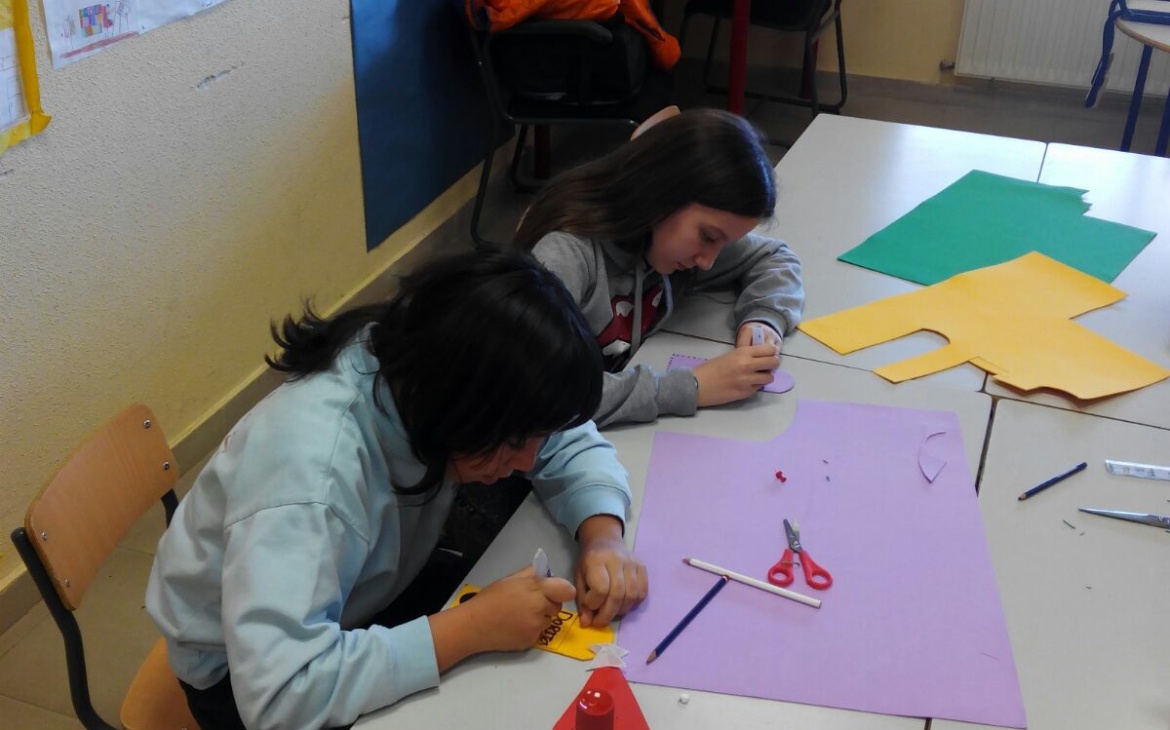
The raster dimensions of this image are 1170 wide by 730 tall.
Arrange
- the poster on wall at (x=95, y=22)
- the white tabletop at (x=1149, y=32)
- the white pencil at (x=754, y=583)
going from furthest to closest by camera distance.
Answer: the white tabletop at (x=1149, y=32) → the poster on wall at (x=95, y=22) → the white pencil at (x=754, y=583)

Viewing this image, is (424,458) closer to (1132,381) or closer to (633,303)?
(633,303)

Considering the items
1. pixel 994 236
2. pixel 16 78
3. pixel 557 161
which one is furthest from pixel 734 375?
pixel 557 161

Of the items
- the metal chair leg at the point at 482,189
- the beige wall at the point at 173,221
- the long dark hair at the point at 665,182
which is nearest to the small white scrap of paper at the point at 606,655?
the long dark hair at the point at 665,182

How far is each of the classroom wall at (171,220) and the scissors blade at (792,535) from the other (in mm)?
1390

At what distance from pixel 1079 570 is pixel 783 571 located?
307 mm

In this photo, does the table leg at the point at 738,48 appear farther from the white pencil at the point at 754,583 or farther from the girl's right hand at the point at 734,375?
the white pencil at the point at 754,583

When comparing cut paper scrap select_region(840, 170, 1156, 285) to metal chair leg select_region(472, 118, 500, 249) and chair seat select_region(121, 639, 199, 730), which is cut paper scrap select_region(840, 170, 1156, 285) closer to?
chair seat select_region(121, 639, 199, 730)

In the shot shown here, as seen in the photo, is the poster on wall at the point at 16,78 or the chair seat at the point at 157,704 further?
the poster on wall at the point at 16,78

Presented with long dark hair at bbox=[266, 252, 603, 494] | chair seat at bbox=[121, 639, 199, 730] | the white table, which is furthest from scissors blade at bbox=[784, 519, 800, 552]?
chair seat at bbox=[121, 639, 199, 730]

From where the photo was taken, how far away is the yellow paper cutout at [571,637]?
963 millimetres

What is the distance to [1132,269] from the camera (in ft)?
5.60

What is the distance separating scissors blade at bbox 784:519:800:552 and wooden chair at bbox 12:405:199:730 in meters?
0.70

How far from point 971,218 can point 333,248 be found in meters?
1.64

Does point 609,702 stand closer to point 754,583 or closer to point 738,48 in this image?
point 754,583
